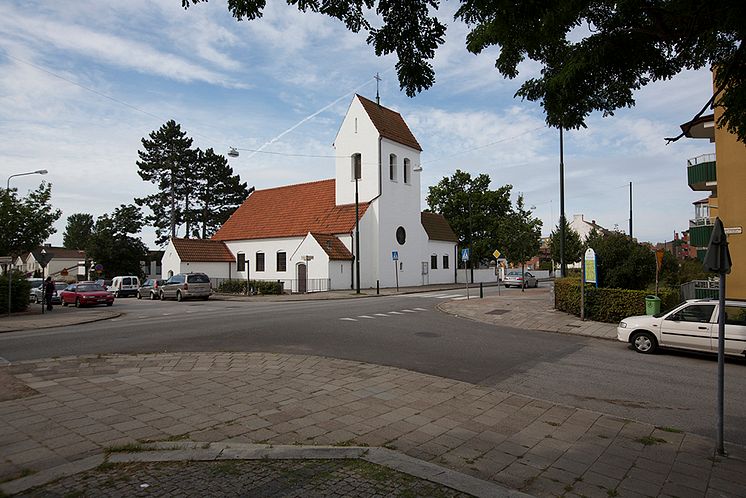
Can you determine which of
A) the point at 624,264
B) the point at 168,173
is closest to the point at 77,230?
the point at 168,173

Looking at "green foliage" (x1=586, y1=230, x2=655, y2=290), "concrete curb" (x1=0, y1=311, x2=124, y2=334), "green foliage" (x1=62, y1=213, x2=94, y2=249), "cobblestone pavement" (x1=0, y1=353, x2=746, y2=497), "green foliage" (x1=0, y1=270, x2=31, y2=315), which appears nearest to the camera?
"cobblestone pavement" (x1=0, y1=353, x2=746, y2=497)

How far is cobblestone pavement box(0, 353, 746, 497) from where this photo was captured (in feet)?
14.5

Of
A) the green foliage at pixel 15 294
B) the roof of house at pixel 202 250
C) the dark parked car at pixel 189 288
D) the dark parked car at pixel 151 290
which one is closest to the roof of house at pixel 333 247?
the dark parked car at pixel 189 288

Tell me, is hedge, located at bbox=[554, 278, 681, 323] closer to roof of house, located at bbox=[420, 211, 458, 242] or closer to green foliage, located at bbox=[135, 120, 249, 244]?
roof of house, located at bbox=[420, 211, 458, 242]

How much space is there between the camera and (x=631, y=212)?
4431cm

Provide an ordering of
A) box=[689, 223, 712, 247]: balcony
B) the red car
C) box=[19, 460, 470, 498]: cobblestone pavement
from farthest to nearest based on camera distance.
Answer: the red car → box=[689, 223, 712, 247]: balcony → box=[19, 460, 470, 498]: cobblestone pavement

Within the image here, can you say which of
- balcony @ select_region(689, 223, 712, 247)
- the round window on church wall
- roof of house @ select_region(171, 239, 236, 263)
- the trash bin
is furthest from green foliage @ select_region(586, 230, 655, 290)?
roof of house @ select_region(171, 239, 236, 263)

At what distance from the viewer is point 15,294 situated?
23.1m

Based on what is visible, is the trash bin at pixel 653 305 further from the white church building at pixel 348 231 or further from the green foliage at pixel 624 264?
the white church building at pixel 348 231

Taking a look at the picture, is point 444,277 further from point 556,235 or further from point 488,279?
point 556,235

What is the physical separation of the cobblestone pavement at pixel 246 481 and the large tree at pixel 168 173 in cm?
6425

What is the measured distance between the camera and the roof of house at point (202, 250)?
4422 cm

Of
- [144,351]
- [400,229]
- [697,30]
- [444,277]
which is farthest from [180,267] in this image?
[697,30]

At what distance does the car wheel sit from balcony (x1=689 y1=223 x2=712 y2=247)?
13854 millimetres
